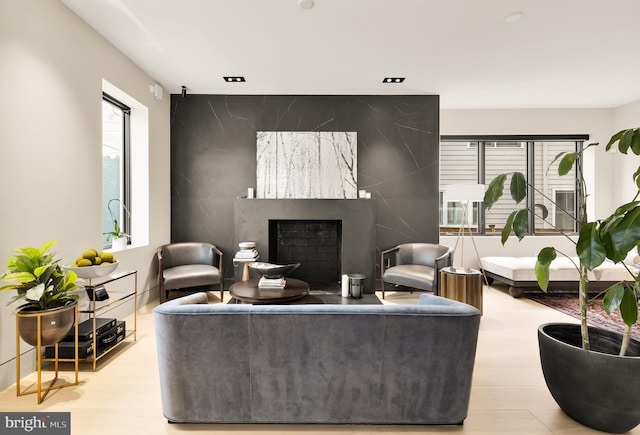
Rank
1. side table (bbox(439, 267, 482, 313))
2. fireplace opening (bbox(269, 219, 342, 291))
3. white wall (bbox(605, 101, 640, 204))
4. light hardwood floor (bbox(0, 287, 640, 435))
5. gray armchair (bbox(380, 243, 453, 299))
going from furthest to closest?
white wall (bbox(605, 101, 640, 204))
fireplace opening (bbox(269, 219, 342, 291))
gray armchair (bbox(380, 243, 453, 299))
side table (bbox(439, 267, 482, 313))
light hardwood floor (bbox(0, 287, 640, 435))

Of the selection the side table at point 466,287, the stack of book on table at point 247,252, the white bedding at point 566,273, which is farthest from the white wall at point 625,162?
the stack of book on table at point 247,252

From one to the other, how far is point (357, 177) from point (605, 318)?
332cm

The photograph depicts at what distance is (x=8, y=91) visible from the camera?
2279 millimetres

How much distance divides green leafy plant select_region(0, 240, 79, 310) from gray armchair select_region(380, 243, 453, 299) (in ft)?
11.0

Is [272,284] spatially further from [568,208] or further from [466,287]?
[568,208]

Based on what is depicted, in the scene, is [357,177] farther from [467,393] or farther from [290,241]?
[467,393]

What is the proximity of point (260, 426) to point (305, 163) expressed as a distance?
3560mm

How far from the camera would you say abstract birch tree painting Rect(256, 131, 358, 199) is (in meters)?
4.88

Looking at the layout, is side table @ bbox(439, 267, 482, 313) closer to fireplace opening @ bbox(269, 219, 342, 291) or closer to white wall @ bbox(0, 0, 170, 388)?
fireplace opening @ bbox(269, 219, 342, 291)

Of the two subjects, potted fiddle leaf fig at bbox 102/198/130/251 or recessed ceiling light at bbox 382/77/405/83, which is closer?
potted fiddle leaf fig at bbox 102/198/130/251

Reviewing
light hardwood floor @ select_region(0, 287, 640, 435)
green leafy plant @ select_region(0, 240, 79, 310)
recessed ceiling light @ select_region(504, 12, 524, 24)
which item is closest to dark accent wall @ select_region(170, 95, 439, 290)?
recessed ceiling light @ select_region(504, 12, 524, 24)

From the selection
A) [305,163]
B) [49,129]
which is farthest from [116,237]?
[305,163]

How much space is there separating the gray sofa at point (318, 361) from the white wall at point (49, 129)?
1.49 metres

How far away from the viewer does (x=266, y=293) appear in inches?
126
